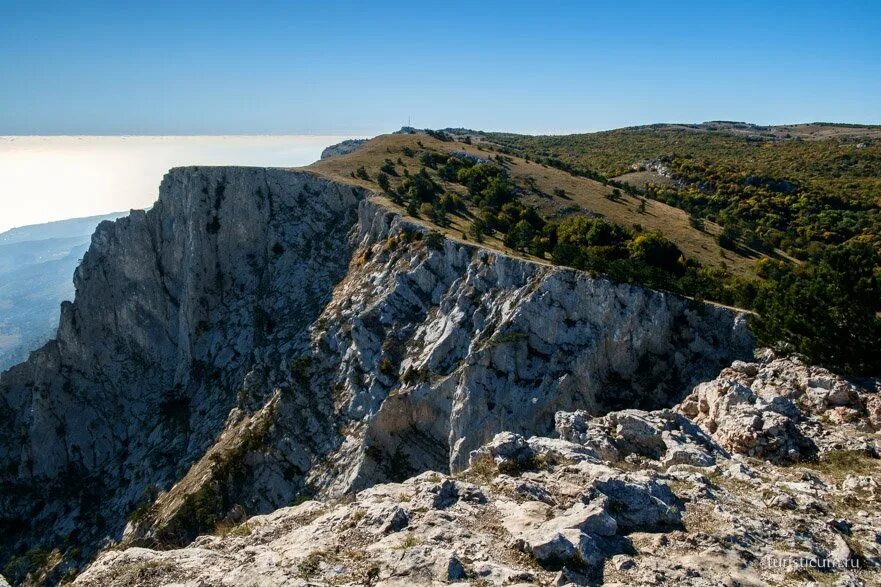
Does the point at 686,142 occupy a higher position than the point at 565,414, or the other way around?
the point at 686,142

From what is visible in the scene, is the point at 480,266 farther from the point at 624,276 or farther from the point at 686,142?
the point at 686,142

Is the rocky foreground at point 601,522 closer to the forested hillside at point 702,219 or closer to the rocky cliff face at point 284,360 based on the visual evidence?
the forested hillside at point 702,219

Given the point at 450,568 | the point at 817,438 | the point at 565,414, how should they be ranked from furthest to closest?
the point at 565,414 < the point at 817,438 < the point at 450,568

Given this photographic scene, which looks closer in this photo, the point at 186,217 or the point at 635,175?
the point at 186,217


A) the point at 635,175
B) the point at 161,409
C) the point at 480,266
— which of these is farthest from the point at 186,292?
the point at 635,175

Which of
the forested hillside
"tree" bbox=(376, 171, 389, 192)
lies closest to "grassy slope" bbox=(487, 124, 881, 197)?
the forested hillside

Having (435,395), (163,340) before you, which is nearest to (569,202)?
(435,395)

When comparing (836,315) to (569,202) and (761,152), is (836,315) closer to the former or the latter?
(569,202)
